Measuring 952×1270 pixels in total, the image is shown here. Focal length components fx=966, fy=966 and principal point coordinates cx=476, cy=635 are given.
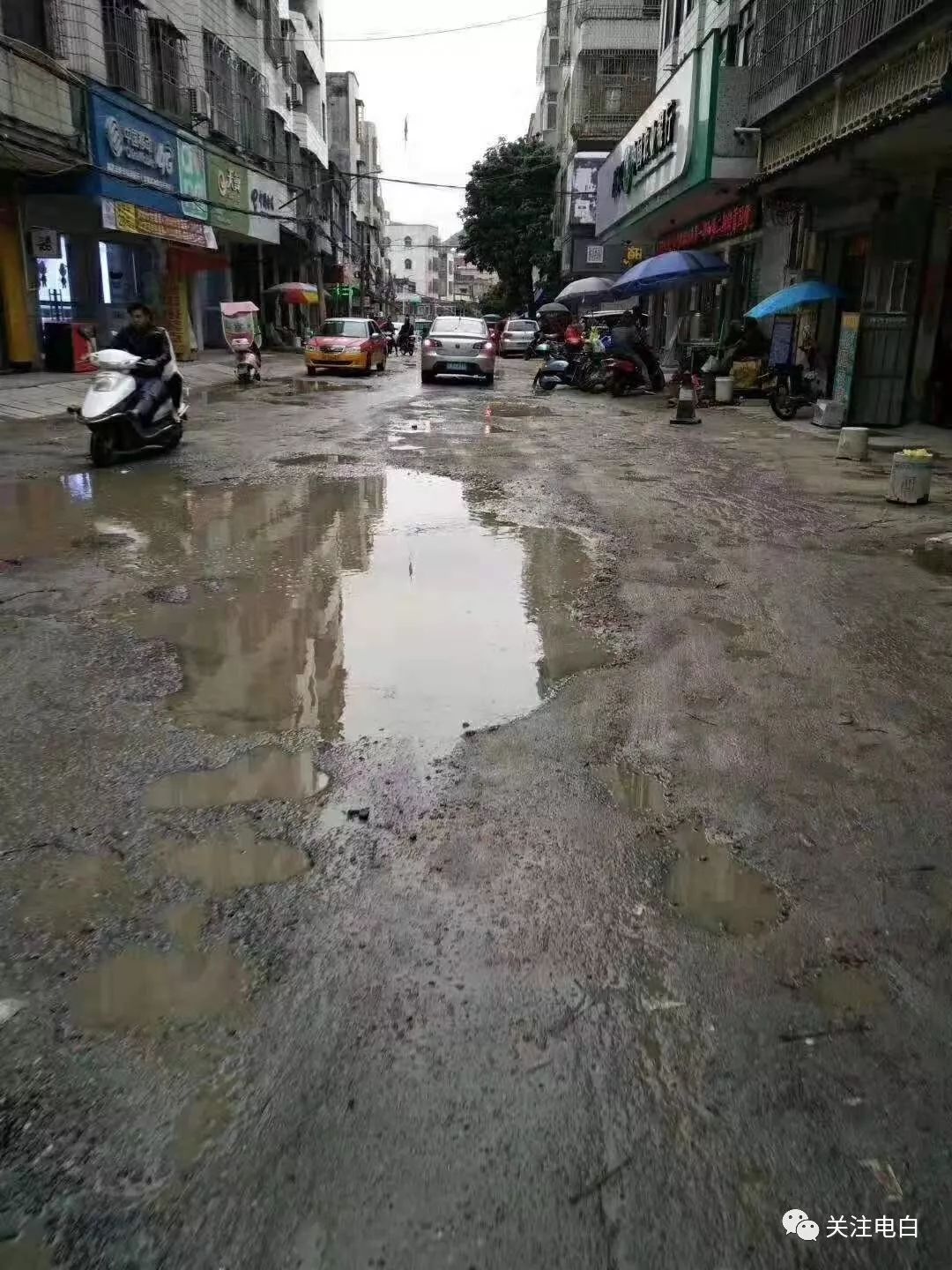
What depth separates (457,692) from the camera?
4070 mm

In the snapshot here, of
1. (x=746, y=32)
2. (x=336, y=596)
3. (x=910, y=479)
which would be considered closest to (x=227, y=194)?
(x=746, y=32)

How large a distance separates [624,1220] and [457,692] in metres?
2.53

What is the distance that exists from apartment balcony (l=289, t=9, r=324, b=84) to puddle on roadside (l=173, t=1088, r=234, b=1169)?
144 ft

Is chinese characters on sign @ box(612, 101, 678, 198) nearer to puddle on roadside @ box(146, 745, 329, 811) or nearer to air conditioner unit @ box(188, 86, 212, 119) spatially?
air conditioner unit @ box(188, 86, 212, 119)

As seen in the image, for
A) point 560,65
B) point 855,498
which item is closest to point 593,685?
point 855,498

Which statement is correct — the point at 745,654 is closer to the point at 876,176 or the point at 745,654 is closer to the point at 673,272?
the point at 876,176

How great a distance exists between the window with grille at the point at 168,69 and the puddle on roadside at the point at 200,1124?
83.5ft

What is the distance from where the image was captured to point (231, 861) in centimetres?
279

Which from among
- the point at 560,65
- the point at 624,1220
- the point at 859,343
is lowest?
the point at 624,1220

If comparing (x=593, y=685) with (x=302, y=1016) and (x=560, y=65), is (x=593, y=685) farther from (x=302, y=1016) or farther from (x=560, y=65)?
(x=560, y=65)

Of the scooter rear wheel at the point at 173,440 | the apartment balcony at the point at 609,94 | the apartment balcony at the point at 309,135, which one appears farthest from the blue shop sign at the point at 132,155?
the apartment balcony at the point at 609,94

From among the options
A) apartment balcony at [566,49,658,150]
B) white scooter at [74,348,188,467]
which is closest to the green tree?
apartment balcony at [566,49,658,150]

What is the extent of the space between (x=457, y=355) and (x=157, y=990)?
66.5 ft

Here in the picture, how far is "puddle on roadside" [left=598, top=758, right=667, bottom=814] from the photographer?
3.18 meters
